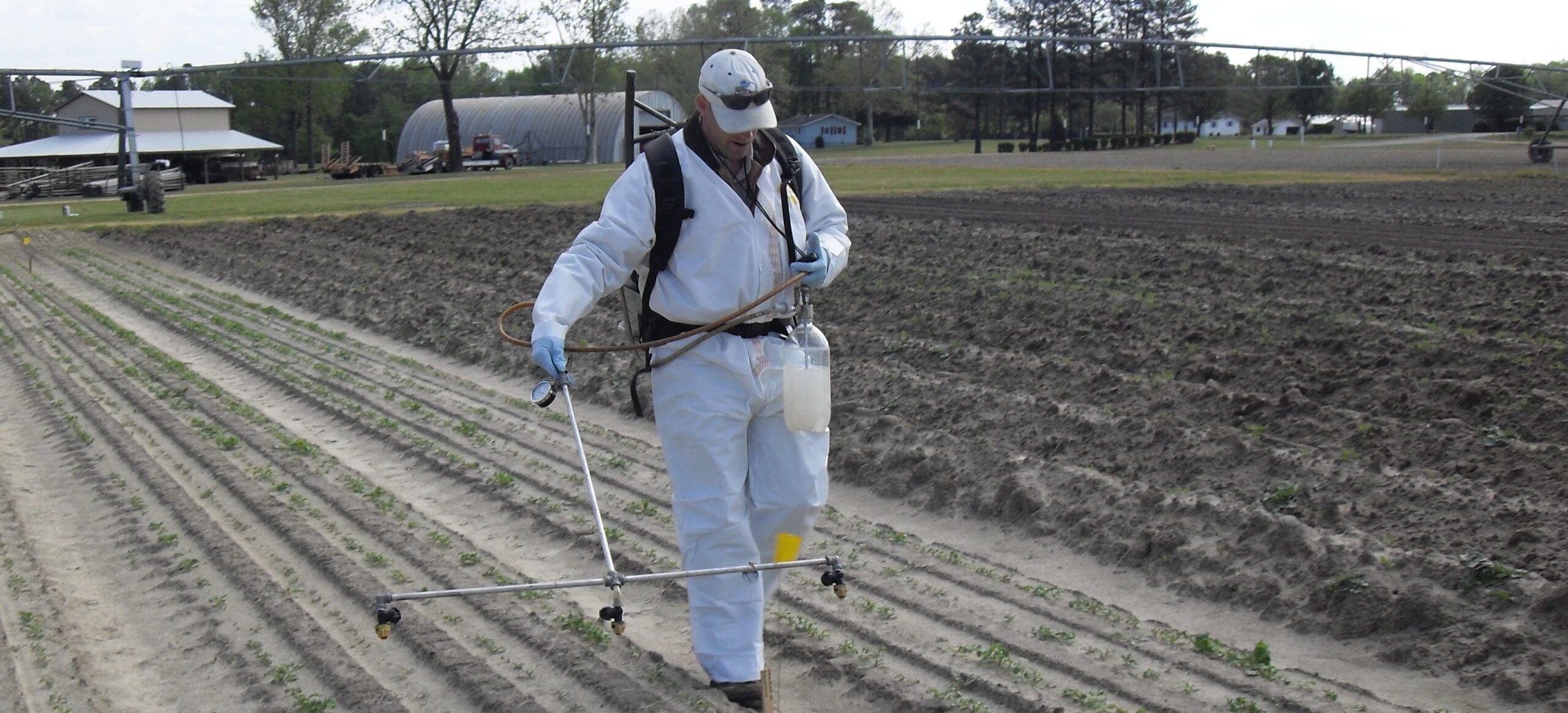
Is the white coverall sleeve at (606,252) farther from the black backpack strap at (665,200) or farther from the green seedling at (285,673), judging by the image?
the green seedling at (285,673)

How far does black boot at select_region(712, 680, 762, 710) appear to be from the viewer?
15.4 ft

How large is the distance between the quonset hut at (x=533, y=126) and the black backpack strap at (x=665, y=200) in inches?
2539

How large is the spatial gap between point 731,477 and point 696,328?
1.60 feet

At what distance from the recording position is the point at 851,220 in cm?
2253

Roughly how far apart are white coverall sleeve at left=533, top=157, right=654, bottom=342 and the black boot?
1.26 m

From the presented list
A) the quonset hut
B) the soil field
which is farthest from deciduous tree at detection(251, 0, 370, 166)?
the soil field

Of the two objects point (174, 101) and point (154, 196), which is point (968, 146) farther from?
point (154, 196)

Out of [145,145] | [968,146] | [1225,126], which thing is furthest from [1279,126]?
[145,145]

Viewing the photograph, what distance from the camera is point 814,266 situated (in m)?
4.65

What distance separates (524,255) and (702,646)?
15258mm

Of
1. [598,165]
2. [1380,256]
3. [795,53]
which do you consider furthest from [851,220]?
[795,53]

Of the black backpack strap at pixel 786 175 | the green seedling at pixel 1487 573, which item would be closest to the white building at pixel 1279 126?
the green seedling at pixel 1487 573

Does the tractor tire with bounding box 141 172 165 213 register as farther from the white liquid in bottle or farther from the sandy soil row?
the white liquid in bottle

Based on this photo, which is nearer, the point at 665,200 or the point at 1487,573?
the point at 665,200
